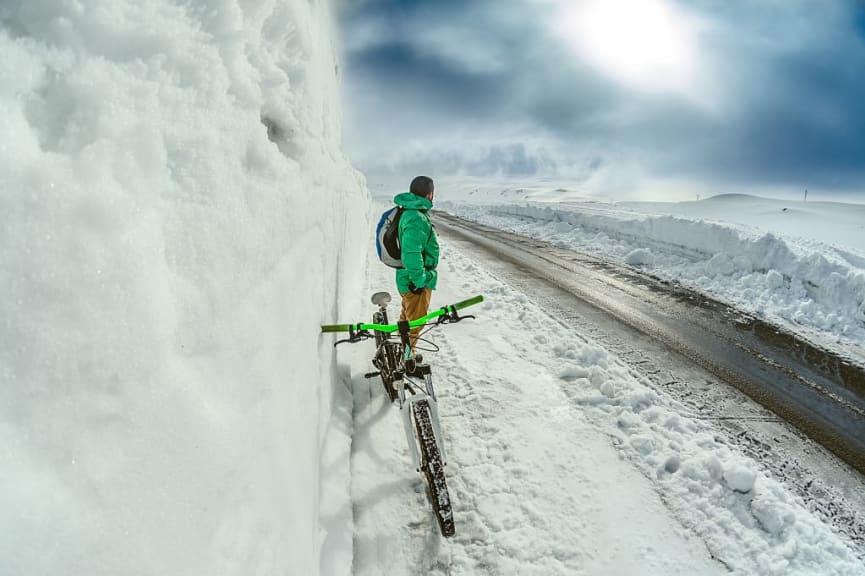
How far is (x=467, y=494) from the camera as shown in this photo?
10.8 ft

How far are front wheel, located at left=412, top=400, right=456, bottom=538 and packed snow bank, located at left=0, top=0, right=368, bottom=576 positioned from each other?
3.08ft

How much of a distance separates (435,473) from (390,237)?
7.33ft

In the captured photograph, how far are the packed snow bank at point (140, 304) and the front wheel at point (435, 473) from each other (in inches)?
36.9

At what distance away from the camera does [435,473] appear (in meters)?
2.94

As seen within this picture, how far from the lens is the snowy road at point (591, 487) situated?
9.26 feet

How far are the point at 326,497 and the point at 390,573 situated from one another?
0.69m

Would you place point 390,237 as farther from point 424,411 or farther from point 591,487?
point 591,487

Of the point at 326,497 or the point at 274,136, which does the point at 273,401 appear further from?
the point at 274,136

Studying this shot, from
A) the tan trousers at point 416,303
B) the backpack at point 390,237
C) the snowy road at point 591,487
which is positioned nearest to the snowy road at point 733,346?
the snowy road at point 591,487

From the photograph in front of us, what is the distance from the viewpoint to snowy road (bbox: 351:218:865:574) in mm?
2822

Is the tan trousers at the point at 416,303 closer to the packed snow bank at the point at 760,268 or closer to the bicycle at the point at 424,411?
the bicycle at the point at 424,411

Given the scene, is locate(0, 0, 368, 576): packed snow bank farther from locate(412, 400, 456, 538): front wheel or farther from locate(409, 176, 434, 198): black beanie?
locate(409, 176, 434, 198): black beanie

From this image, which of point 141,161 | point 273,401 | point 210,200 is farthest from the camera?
point 273,401

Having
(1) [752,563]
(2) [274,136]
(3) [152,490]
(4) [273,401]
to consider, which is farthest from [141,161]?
(1) [752,563]
